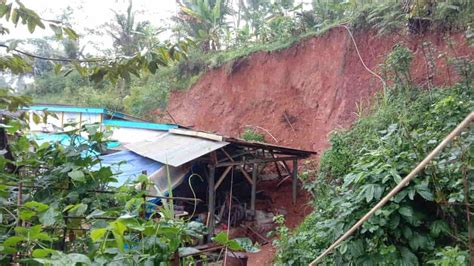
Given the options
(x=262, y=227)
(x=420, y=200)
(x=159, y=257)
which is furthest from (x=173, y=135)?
(x=159, y=257)

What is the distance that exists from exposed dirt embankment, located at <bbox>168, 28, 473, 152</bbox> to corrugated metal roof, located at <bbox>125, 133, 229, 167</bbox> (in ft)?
11.3

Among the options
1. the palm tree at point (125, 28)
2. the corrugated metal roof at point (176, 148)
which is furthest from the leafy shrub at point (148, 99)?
the corrugated metal roof at point (176, 148)

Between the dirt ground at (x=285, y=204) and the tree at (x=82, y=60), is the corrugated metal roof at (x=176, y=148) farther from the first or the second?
the tree at (x=82, y=60)

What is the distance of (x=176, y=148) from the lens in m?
7.27

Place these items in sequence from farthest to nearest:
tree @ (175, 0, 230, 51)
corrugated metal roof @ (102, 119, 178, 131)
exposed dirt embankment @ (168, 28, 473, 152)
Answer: tree @ (175, 0, 230, 51), corrugated metal roof @ (102, 119, 178, 131), exposed dirt embankment @ (168, 28, 473, 152)

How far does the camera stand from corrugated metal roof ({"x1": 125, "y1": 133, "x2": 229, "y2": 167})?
663 centimetres

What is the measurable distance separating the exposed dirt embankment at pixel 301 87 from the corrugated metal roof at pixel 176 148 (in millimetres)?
3444

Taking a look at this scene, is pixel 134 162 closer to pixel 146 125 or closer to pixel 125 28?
pixel 146 125

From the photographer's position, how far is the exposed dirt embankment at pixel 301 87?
8555 mm

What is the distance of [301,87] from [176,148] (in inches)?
203

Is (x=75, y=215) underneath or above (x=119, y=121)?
above

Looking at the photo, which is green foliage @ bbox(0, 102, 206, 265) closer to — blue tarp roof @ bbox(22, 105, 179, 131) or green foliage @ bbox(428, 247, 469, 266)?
green foliage @ bbox(428, 247, 469, 266)

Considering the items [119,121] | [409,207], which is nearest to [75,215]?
[409,207]

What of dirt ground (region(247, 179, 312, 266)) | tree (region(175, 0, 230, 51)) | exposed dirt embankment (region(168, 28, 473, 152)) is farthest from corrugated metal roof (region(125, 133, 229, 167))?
tree (region(175, 0, 230, 51))
